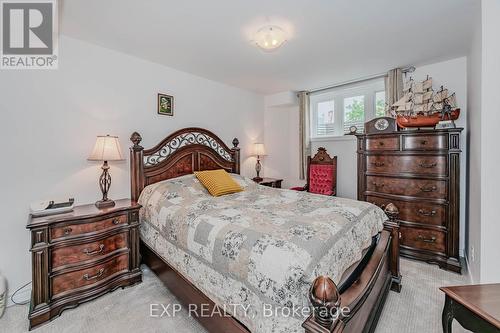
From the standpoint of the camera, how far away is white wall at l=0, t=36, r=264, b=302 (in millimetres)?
2084

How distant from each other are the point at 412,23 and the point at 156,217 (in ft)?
9.78

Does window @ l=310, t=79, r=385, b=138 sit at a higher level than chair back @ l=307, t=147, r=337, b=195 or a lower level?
higher

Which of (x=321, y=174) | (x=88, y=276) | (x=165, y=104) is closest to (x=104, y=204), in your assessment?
(x=88, y=276)

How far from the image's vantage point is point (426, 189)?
2736 mm

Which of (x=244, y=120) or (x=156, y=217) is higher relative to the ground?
(x=244, y=120)

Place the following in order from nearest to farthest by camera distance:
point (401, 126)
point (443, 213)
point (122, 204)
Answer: point (122, 204) < point (443, 213) < point (401, 126)

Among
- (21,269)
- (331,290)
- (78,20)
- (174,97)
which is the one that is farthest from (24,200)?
(331,290)

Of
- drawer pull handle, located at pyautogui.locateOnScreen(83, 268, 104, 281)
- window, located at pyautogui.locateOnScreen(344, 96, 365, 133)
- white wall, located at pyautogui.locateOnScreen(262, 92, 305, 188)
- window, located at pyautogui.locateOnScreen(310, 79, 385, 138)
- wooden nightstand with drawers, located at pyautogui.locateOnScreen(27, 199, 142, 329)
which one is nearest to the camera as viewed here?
wooden nightstand with drawers, located at pyautogui.locateOnScreen(27, 199, 142, 329)

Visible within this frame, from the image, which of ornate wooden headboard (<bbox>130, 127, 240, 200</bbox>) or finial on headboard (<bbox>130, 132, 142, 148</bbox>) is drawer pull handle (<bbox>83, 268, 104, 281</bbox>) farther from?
finial on headboard (<bbox>130, 132, 142, 148</bbox>)

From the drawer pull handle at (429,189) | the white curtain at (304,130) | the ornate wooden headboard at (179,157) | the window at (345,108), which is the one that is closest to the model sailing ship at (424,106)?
the window at (345,108)

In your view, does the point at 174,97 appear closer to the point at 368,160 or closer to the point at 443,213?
the point at 368,160

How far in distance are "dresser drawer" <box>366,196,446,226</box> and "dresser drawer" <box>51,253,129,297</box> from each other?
3.14 m

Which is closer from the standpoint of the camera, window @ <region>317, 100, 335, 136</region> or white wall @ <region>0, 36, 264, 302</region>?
white wall @ <region>0, 36, 264, 302</region>

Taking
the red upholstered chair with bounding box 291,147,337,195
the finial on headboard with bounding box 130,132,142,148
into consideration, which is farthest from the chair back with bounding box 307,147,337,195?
the finial on headboard with bounding box 130,132,142,148
